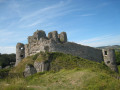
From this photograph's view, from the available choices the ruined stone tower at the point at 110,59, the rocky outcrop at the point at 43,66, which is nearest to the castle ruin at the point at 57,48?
the ruined stone tower at the point at 110,59

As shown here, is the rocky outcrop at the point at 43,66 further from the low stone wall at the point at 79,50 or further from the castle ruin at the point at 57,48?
the low stone wall at the point at 79,50

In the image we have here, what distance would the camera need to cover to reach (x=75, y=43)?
2706 centimetres

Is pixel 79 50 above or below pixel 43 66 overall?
above

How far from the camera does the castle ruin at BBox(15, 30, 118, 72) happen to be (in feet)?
77.5

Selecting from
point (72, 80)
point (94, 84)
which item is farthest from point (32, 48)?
point (94, 84)

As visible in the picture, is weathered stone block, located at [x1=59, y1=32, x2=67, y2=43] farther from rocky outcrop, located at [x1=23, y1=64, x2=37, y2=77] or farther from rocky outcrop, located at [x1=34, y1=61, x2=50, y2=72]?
rocky outcrop, located at [x1=23, y1=64, x2=37, y2=77]

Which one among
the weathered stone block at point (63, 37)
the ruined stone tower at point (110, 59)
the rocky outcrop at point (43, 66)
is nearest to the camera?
the rocky outcrop at point (43, 66)

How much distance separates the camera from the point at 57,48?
2339cm

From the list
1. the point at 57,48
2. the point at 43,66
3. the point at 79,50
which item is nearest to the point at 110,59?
the point at 79,50

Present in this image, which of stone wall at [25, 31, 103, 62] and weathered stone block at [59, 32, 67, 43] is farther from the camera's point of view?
weathered stone block at [59, 32, 67, 43]

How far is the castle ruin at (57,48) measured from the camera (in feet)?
77.5

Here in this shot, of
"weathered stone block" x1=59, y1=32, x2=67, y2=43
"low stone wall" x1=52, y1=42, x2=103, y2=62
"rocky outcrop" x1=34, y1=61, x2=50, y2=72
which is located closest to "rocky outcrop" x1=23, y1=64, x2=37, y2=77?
"rocky outcrop" x1=34, y1=61, x2=50, y2=72

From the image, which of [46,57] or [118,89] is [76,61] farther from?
[118,89]

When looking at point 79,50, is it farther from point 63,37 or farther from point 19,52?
point 19,52
